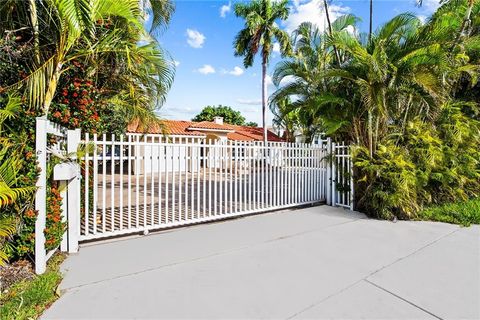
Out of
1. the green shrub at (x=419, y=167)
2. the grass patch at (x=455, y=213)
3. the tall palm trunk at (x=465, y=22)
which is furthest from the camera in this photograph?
the tall palm trunk at (x=465, y=22)

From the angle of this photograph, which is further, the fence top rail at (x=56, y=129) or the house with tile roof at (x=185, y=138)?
the house with tile roof at (x=185, y=138)

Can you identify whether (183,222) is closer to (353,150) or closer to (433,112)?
(353,150)

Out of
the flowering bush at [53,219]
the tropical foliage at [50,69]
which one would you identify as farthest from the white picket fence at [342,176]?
the flowering bush at [53,219]

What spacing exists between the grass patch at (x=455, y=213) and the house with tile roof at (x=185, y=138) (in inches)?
181

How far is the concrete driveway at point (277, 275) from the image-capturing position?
2.93 meters

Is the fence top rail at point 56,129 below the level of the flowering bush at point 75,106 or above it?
below

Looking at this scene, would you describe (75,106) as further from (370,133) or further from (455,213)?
(455,213)

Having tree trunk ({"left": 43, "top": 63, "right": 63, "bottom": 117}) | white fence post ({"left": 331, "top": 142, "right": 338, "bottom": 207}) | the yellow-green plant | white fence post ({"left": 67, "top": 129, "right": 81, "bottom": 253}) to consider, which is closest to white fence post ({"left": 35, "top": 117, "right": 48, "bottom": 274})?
the yellow-green plant

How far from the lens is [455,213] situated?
6910 mm

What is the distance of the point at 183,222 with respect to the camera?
6.02 m

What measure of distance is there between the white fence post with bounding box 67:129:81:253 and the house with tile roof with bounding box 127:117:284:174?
0.97 metres

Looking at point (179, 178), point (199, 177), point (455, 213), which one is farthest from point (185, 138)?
point (455, 213)

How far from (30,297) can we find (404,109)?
27.1 ft

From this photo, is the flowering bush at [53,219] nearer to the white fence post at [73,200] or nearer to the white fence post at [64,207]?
the white fence post at [64,207]
